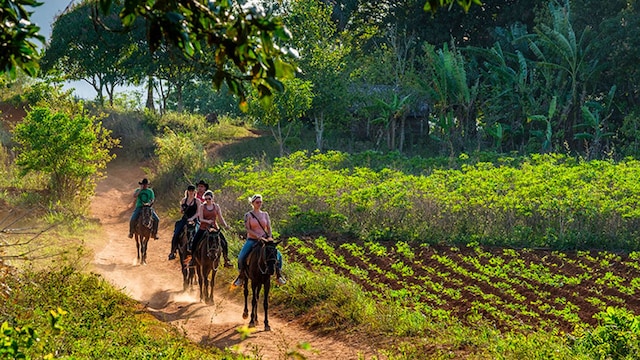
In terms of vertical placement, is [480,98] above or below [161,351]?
above

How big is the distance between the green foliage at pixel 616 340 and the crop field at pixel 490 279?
4.30 ft

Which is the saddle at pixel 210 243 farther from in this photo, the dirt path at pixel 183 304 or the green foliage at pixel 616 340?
the green foliage at pixel 616 340

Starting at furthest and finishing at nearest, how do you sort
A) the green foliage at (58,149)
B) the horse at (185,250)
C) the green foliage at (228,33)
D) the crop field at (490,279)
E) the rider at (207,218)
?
1. the green foliage at (58,149)
2. the horse at (185,250)
3. the rider at (207,218)
4. the crop field at (490,279)
5. the green foliage at (228,33)

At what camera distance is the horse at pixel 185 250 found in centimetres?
1580

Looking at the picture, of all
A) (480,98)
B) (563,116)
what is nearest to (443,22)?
(480,98)

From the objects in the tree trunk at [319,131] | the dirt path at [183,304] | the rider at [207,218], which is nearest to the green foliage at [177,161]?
the dirt path at [183,304]

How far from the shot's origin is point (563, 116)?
36.3 meters

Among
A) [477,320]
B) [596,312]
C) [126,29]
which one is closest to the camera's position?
[126,29]

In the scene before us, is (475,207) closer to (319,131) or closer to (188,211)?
(188,211)

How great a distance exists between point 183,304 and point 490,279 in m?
6.64

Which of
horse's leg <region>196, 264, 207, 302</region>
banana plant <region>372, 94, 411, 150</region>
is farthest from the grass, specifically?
banana plant <region>372, 94, 411, 150</region>

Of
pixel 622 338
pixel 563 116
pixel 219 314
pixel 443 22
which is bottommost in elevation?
pixel 219 314

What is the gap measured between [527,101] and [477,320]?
27.5 metres

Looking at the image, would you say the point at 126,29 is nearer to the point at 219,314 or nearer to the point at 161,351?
the point at 161,351
